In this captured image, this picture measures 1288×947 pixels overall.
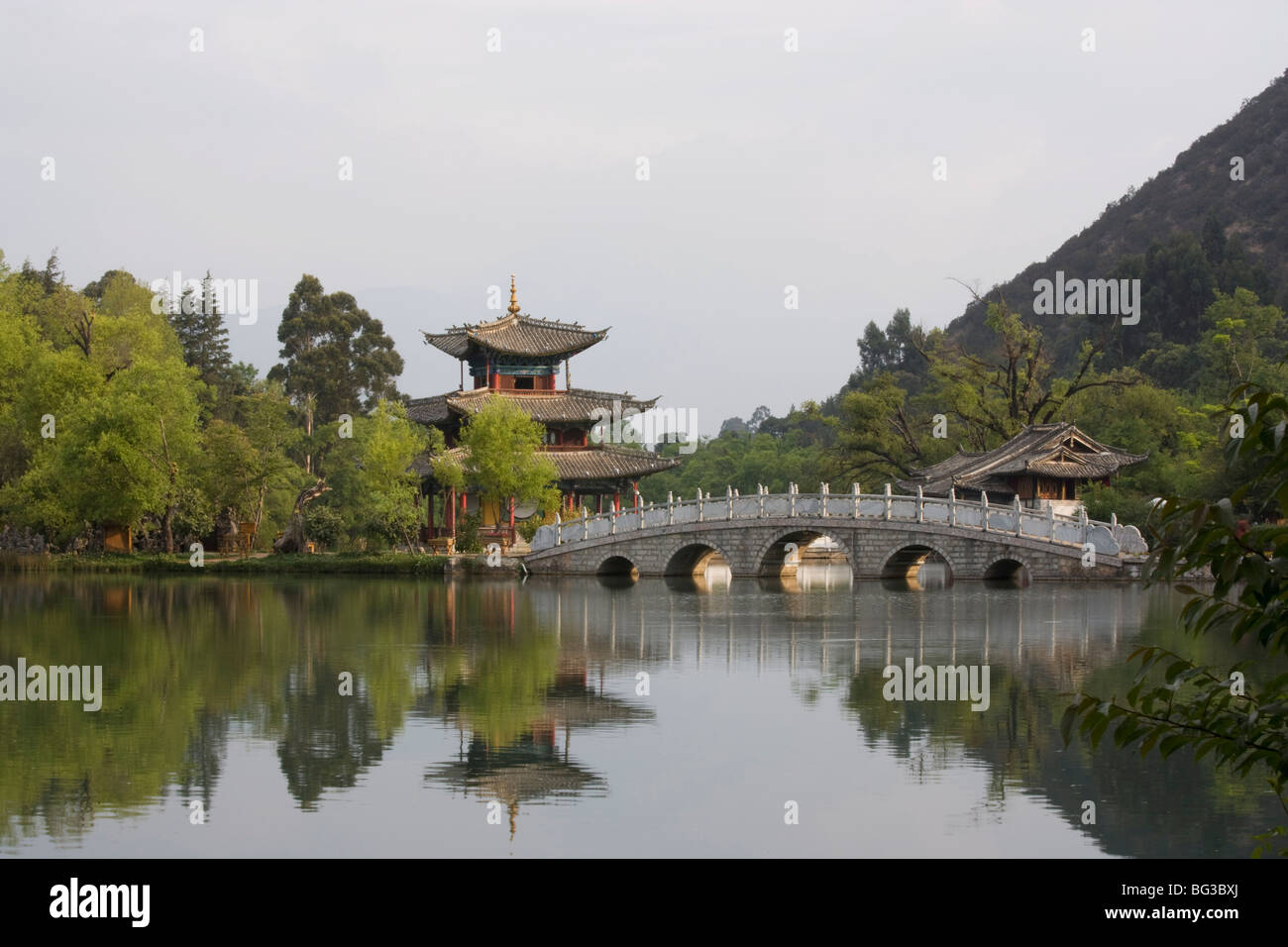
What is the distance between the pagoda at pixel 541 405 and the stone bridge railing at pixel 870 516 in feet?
15.5

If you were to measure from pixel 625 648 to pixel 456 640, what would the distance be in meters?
2.33

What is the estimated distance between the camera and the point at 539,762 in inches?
448

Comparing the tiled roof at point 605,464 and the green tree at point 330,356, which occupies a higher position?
the green tree at point 330,356

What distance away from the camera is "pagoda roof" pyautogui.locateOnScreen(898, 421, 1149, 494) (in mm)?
34062

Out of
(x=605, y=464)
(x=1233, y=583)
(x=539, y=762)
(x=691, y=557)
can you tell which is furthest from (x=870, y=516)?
(x=1233, y=583)

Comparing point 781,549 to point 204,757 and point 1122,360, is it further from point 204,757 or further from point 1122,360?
point 1122,360

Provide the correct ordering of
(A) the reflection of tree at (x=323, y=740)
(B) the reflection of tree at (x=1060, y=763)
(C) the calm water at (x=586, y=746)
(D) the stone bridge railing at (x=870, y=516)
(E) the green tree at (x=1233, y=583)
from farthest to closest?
1. (D) the stone bridge railing at (x=870, y=516)
2. (A) the reflection of tree at (x=323, y=740)
3. (C) the calm water at (x=586, y=746)
4. (B) the reflection of tree at (x=1060, y=763)
5. (E) the green tree at (x=1233, y=583)

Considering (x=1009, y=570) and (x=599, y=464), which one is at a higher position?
(x=599, y=464)

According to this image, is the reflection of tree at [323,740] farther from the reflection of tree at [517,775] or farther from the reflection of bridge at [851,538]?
the reflection of bridge at [851,538]

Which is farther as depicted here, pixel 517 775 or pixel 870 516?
pixel 870 516

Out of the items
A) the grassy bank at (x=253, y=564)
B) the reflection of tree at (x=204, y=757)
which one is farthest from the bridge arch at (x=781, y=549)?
the reflection of tree at (x=204, y=757)

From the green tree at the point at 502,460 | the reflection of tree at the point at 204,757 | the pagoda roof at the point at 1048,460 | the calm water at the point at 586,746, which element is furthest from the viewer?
the green tree at the point at 502,460

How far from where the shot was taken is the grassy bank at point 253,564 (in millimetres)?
35000

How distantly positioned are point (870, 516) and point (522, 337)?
1507 cm
